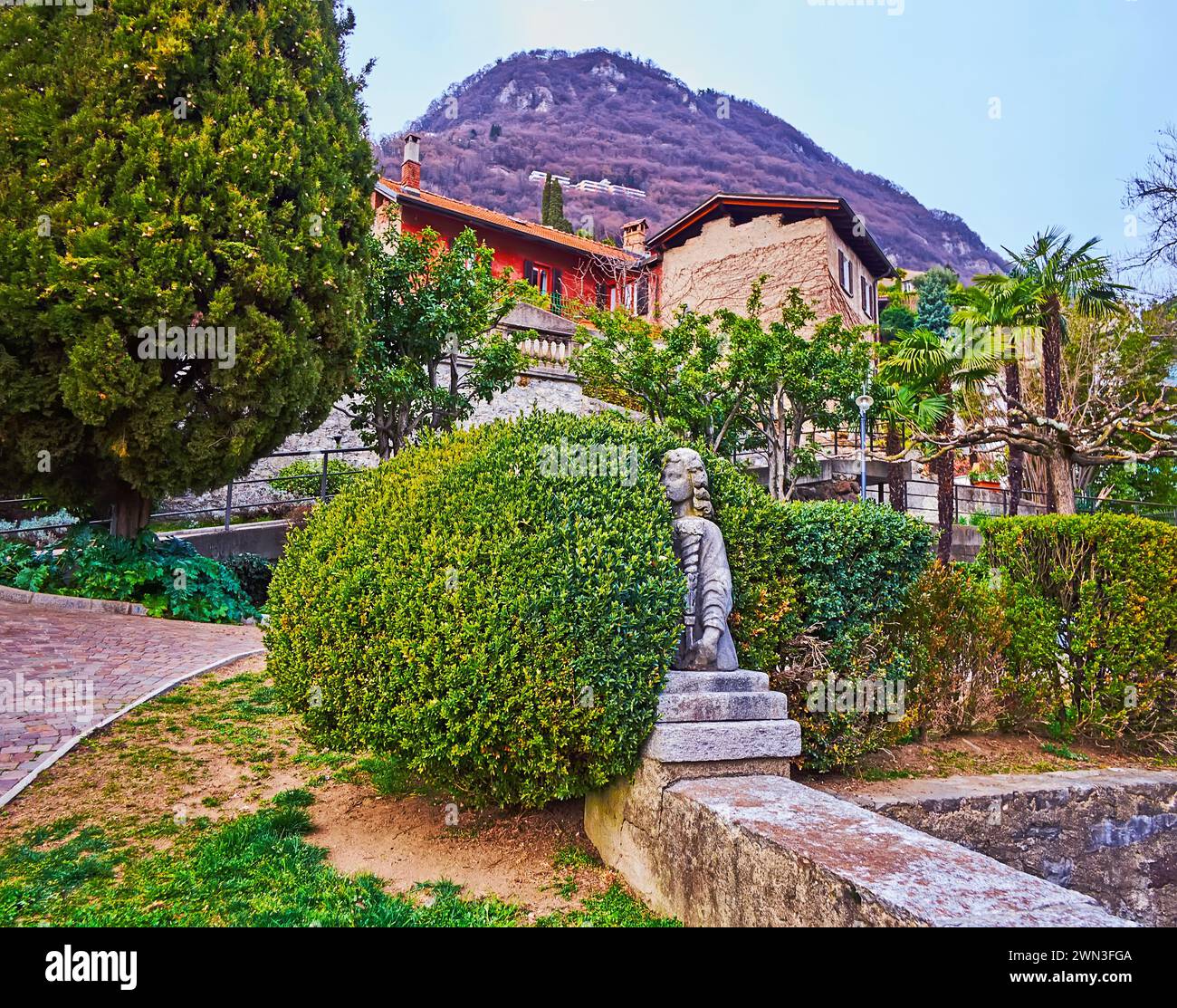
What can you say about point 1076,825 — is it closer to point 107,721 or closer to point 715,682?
point 715,682

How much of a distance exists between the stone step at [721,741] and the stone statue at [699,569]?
35 centimetres

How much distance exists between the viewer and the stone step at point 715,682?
3645mm

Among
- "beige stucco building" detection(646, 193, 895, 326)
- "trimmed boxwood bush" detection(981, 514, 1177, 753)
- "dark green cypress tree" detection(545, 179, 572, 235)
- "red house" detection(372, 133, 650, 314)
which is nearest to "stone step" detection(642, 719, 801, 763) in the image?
"trimmed boxwood bush" detection(981, 514, 1177, 753)

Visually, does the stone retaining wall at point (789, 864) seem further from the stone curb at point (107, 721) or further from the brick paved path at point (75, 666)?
the brick paved path at point (75, 666)

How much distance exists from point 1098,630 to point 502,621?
5.10 meters

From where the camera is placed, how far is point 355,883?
11.2 ft

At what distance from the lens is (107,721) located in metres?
5.56

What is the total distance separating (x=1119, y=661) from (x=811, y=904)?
483 centimetres

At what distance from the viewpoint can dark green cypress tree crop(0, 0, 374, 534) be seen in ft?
26.5

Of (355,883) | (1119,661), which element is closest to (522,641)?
(355,883)

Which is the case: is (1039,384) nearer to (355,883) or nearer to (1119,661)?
(1119,661)

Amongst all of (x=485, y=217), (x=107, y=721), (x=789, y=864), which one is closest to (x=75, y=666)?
(x=107, y=721)

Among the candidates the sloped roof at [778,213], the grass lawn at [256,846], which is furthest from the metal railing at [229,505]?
the sloped roof at [778,213]

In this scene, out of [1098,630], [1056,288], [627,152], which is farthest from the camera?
[627,152]
